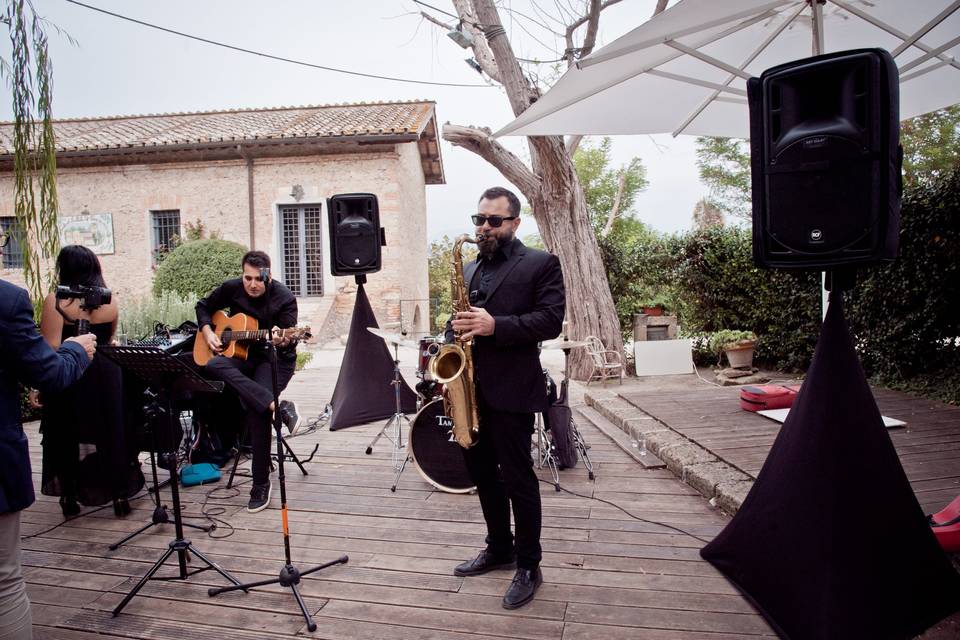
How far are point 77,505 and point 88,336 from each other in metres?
2.16

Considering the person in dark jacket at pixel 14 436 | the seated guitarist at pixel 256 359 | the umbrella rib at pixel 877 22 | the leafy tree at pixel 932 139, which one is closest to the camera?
the person in dark jacket at pixel 14 436

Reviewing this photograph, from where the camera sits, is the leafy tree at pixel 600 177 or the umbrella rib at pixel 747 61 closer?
the umbrella rib at pixel 747 61

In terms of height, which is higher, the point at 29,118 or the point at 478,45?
the point at 478,45

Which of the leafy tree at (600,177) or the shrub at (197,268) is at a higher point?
the leafy tree at (600,177)

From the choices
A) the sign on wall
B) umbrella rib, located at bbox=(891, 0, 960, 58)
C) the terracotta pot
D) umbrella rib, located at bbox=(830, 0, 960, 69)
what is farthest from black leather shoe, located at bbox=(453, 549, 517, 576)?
the sign on wall

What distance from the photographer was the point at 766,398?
5.25 m

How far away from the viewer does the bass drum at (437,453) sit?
4.02 meters

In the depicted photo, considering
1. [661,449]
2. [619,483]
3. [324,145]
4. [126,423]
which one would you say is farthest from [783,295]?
[324,145]

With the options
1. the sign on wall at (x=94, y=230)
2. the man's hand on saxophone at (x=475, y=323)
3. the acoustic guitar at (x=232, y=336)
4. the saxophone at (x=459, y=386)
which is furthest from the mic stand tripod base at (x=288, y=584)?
the sign on wall at (x=94, y=230)

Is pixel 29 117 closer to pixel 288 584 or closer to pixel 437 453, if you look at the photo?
pixel 288 584

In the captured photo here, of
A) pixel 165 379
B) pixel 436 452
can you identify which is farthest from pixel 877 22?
pixel 165 379

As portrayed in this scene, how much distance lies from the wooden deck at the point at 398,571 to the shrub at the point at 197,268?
9.78 metres

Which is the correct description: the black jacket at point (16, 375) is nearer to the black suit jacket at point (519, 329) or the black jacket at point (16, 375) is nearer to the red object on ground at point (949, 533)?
the black suit jacket at point (519, 329)

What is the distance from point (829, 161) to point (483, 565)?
93.4 inches
